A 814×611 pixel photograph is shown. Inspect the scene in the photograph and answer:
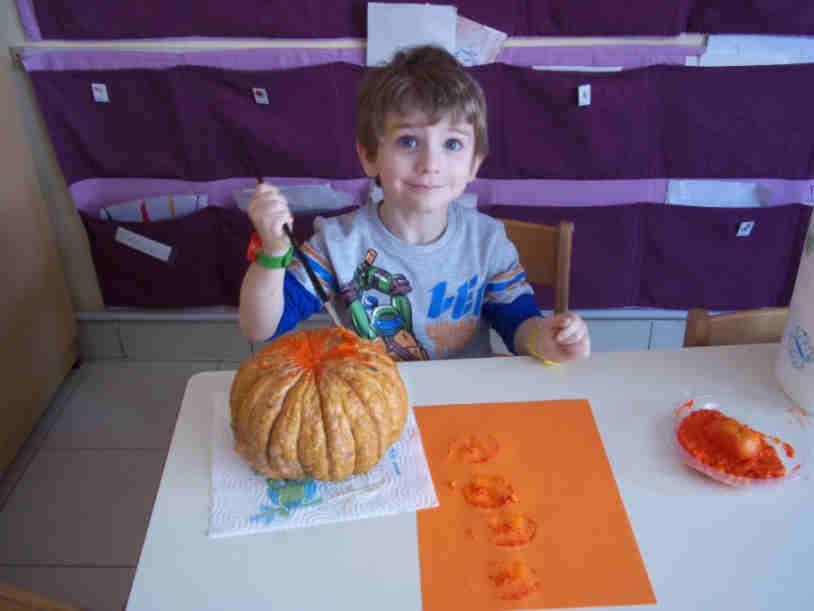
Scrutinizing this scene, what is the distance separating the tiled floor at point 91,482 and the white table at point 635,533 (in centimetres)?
88

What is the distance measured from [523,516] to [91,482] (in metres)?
1.40

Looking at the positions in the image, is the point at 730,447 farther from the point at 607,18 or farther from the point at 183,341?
the point at 183,341

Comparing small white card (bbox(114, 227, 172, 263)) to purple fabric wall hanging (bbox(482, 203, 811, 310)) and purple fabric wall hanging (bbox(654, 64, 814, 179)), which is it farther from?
purple fabric wall hanging (bbox(654, 64, 814, 179))

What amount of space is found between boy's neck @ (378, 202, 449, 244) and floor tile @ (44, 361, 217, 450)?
104cm

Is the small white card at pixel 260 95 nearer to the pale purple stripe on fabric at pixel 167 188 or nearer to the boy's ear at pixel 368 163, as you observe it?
the pale purple stripe on fabric at pixel 167 188

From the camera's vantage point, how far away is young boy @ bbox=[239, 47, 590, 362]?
1.05 meters

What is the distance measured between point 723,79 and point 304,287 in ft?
4.13

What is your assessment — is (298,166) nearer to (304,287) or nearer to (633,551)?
(304,287)

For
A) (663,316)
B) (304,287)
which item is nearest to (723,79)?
(663,316)

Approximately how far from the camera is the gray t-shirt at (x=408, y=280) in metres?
1.17

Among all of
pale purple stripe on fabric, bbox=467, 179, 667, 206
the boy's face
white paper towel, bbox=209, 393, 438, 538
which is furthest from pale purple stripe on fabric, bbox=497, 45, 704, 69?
white paper towel, bbox=209, 393, 438, 538

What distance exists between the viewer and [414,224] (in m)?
1.18

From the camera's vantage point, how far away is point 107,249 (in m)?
1.99

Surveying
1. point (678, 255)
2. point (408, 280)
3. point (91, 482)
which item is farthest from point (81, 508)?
point (678, 255)
